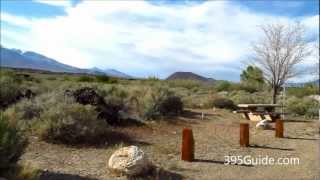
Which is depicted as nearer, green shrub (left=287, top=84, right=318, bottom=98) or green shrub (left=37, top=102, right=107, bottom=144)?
green shrub (left=37, top=102, right=107, bottom=144)

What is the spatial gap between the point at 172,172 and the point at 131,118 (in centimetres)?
759

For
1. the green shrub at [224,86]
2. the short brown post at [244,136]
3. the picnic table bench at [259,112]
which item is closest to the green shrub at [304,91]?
the green shrub at [224,86]

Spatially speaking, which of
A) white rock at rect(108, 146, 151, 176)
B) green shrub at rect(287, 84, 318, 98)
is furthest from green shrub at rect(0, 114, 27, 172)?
green shrub at rect(287, 84, 318, 98)

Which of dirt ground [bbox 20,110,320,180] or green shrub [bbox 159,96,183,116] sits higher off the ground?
green shrub [bbox 159,96,183,116]

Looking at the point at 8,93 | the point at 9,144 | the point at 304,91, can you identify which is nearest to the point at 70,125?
the point at 9,144

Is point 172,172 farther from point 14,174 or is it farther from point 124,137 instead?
point 124,137

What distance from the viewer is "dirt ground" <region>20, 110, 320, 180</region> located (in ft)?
32.6

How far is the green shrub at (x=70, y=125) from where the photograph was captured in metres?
12.7

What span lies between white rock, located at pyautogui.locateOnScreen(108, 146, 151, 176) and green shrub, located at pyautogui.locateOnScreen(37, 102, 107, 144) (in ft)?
11.1

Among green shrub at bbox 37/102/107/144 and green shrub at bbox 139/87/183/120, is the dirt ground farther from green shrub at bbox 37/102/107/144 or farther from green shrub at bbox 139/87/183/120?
green shrub at bbox 139/87/183/120

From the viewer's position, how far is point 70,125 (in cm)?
1285

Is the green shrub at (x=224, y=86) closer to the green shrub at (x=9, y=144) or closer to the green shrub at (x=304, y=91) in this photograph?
the green shrub at (x=304, y=91)

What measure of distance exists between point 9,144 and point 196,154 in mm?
5059

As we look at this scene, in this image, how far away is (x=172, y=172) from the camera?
32.8 feet
